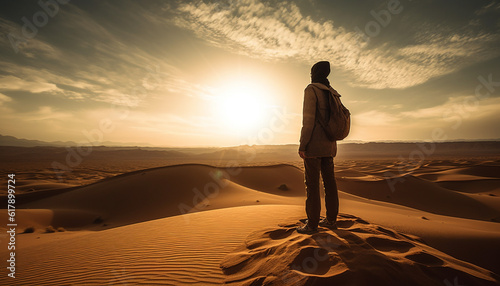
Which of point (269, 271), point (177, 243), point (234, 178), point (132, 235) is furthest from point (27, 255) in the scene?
point (234, 178)

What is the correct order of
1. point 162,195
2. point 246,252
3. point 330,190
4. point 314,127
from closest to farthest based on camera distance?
point 246,252 → point 314,127 → point 330,190 → point 162,195

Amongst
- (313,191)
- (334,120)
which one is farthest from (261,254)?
(334,120)

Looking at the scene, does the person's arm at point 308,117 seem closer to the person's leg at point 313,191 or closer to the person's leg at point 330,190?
the person's leg at point 313,191

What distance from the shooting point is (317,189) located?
334 centimetres

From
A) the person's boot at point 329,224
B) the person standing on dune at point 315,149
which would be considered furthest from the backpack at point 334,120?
the person's boot at point 329,224

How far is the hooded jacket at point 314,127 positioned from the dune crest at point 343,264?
4.08 ft

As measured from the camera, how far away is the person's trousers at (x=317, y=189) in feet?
10.6

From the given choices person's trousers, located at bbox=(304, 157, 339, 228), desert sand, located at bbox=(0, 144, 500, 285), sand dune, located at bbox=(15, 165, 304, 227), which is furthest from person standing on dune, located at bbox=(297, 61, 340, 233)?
sand dune, located at bbox=(15, 165, 304, 227)

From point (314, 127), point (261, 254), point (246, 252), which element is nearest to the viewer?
point (261, 254)

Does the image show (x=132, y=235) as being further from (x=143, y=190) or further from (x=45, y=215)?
(x=143, y=190)

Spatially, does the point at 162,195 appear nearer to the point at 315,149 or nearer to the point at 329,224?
the point at 329,224

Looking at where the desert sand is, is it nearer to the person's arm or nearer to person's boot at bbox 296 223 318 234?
person's boot at bbox 296 223 318 234

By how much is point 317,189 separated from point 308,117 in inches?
46.2

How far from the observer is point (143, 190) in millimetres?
12039
